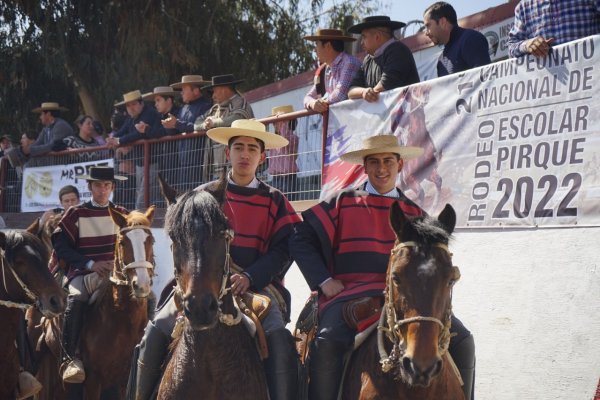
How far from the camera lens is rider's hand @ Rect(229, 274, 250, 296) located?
5324 millimetres

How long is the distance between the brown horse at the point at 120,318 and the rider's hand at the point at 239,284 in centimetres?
279

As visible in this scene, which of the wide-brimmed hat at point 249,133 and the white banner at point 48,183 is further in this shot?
the white banner at point 48,183

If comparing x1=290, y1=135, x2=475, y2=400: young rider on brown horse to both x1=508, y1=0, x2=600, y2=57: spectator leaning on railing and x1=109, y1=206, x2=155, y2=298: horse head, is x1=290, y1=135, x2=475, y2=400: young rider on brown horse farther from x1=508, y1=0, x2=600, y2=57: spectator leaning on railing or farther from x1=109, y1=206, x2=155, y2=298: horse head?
x1=109, y1=206, x2=155, y2=298: horse head

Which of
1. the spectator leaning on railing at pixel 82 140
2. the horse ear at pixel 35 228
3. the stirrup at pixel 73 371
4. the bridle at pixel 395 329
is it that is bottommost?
the stirrup at pixel 73 371

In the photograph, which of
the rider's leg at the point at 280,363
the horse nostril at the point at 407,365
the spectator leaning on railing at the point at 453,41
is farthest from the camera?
the spectator leaning on railing at the point at 453,41

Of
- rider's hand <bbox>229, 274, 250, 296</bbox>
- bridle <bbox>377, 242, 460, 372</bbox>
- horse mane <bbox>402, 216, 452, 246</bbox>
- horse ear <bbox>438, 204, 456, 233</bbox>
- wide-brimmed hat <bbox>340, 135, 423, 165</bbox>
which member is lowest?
bridle <bbox>377, 242, 460, 372</bbox>

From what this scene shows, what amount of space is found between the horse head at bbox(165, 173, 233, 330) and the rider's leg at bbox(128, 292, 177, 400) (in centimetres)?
58

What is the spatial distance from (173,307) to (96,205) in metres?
3.98

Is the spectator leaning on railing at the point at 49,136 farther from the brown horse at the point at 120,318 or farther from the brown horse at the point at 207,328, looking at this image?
the brown horse at the point at 207,328

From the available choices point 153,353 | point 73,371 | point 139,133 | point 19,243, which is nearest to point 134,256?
point 19,243

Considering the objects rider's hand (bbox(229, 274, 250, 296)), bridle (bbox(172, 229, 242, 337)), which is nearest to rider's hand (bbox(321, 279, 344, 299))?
rider's hand (bbox(229, 274, 250, 296))

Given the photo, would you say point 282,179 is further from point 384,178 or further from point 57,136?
point 57,136

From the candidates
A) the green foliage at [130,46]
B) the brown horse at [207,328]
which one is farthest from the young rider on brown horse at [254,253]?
the green foliage at [130,46]

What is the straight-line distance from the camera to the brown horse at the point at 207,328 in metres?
4.69
